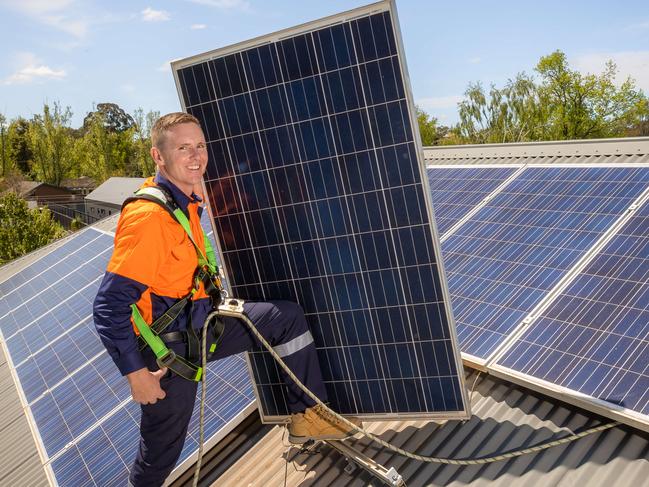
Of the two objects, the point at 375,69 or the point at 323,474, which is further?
the point at 323,474

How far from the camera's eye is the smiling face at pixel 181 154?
464 centimetres

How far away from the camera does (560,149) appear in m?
11.1

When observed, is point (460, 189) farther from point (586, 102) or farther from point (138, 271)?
point (586, 102)

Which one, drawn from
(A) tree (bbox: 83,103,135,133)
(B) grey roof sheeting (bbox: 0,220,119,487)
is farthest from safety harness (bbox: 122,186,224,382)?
(A) tree (bbox: 83,103,135,133)

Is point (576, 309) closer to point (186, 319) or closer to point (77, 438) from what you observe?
point (186, 319)

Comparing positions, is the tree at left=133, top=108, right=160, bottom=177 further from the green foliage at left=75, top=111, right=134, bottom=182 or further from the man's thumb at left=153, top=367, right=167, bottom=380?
the man's thumb at left=153, top=367, right=167, bottom=380

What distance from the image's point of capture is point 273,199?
5.28 m

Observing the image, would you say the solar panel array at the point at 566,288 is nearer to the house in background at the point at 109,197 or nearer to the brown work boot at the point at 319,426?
the brown work boot at the point at 319,426

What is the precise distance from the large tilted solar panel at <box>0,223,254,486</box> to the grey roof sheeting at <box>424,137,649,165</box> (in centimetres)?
751

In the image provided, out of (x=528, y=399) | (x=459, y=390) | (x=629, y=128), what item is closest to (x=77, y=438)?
(x=459, y=390)

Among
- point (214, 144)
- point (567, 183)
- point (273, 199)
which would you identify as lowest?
point (567, 183)

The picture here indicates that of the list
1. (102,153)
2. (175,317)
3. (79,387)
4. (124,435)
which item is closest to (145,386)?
(175,317)

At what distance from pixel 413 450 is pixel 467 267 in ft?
10.5

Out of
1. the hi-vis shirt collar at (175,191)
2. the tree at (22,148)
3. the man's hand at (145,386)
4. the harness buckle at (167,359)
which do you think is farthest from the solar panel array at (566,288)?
the tree at (22,148)
